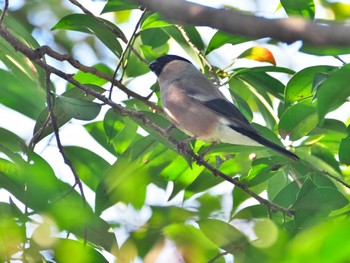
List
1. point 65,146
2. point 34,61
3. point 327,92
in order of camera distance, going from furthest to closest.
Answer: point 65,146 < point 34,61 < point 327,92

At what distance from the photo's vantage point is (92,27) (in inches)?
113

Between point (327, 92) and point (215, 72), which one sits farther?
point (215, 72)

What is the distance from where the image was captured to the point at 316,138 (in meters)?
3.21

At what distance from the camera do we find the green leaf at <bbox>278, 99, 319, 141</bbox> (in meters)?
2.68

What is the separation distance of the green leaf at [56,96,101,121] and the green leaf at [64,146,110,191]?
0.25m

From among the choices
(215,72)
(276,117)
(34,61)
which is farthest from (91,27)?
(276,117)

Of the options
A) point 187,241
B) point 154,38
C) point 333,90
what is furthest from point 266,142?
point 187,241

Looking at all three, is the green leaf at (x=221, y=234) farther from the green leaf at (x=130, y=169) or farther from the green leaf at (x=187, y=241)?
the green leaf at (x=130, y=169)

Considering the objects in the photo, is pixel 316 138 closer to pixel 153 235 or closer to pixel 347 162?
pixel 347 162

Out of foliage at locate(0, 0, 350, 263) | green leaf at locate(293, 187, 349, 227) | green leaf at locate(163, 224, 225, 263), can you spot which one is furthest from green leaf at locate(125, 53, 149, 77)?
green leaf at locate(163, 224, 225, 263)

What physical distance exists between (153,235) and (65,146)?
6.15 feet

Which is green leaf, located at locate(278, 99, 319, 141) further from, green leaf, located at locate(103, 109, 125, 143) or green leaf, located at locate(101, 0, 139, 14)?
green leaf, located at locate(101, 0, 139, 14)

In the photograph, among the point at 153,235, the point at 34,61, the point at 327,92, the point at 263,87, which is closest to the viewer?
the point at 153,235

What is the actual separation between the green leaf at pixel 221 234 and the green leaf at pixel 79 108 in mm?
1008
